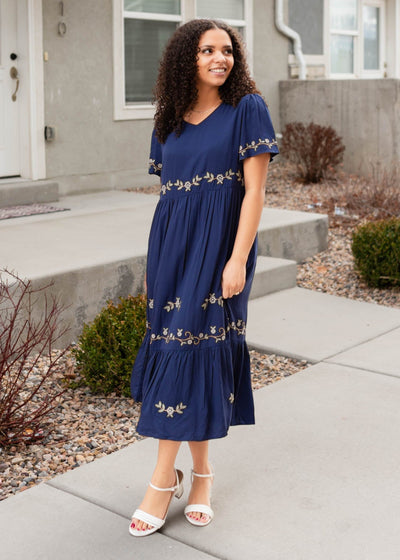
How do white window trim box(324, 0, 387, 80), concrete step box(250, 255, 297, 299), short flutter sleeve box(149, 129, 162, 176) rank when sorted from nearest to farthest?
1. short flutter sleeve box(149, 129, 162, 176)
2. concrete step box(250, 255, 297, 299)
3. white window trim box(324, 0, 387, 80)

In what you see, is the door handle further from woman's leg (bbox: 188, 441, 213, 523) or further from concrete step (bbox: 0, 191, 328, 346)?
woman's leg (bbox: 188, 441, 213, 523)

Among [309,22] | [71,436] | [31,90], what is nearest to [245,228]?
[71,436]

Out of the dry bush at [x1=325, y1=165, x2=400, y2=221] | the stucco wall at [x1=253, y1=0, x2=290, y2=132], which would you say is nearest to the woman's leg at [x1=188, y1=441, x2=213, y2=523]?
the dry bush at [x1=325, y1=165, x2=400, y2=221]

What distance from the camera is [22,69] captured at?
8.22m

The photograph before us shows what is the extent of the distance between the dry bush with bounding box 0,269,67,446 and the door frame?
3817 mm

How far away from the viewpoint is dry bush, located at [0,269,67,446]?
11.6ft

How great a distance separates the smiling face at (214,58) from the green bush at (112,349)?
65.0 inches

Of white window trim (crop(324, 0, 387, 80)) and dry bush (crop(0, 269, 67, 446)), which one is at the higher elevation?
white window trim (crop(324, 0, 387, 80))

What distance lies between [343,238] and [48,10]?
12.1ft

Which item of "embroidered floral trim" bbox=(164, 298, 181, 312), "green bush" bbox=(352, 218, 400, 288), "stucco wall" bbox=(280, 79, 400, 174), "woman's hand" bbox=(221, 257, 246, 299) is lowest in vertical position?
"green bush" bbox=(352, 218, 400, 288)

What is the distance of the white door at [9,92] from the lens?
26.6 feet

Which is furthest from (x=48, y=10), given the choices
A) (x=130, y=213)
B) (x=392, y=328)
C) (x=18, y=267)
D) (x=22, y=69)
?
(x=392, y=328)

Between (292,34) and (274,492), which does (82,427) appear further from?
(292,34)

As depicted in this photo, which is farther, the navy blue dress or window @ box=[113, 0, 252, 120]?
window @ box=[113, 0, 252, 120]
